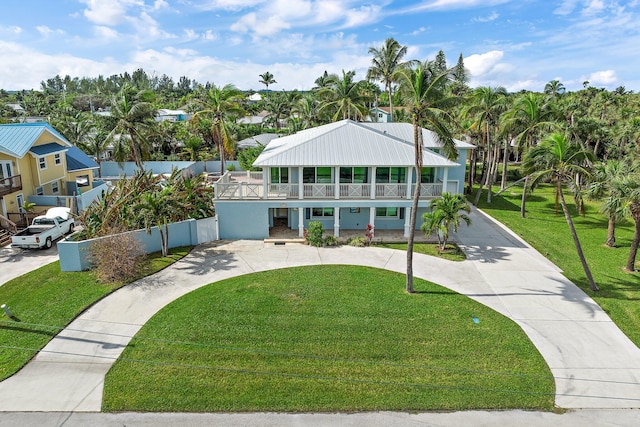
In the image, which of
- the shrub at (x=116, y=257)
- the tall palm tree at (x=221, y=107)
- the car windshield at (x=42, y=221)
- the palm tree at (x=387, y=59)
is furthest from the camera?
the palm tree at (x=387, y=59)

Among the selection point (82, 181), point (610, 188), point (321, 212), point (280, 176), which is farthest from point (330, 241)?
point (82, 181)

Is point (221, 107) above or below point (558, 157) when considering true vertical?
above

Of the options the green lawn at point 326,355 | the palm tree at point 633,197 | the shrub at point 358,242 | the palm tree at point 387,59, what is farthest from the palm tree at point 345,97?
the green lawn at point 326,355

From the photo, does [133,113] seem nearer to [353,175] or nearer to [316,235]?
[316,235]

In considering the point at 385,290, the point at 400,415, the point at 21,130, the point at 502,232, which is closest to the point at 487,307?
the point at 385,290

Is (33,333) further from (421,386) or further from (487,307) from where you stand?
(487,307)

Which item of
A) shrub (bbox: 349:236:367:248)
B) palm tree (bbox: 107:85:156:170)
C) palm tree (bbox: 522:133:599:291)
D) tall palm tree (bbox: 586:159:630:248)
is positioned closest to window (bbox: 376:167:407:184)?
shrub (bbox: 349:236:367:248)

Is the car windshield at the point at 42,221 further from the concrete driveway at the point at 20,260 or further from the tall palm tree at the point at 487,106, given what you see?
the tall palm tree at the point at 487,106
